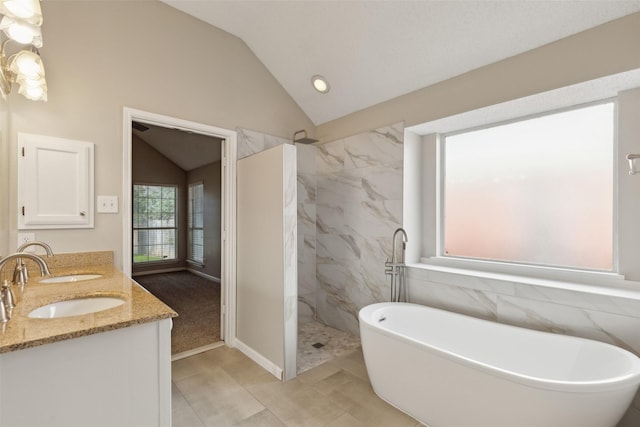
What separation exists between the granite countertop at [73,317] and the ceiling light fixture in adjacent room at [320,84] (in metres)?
2.42

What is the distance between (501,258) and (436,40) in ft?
5.94

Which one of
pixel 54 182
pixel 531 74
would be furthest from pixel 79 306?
pixel 531 74

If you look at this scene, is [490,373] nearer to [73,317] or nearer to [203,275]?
[73,317]

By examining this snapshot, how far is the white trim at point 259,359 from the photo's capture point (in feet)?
7.77

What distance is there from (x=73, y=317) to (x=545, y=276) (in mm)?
2809

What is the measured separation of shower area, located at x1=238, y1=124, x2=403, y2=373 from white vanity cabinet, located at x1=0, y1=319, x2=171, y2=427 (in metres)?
1.50

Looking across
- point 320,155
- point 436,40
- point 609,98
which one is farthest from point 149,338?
point 609,98

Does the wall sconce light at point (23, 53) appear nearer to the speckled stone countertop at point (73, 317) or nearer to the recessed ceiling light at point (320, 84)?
the speckled stone countertop at point (73, 317)

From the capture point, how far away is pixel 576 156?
215 cm

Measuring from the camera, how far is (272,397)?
2092 mm

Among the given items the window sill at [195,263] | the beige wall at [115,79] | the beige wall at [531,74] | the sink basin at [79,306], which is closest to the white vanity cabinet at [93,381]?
the sink basin at [79,306]

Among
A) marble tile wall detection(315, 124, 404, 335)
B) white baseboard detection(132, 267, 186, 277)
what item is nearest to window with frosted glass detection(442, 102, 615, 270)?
marble tile wall detection(315, 124, 404, 335)

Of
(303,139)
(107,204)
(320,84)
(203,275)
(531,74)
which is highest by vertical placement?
(320,84)

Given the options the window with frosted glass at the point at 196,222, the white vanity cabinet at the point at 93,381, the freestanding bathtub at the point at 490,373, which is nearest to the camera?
the white vanity cabinet at the point at 93,381
